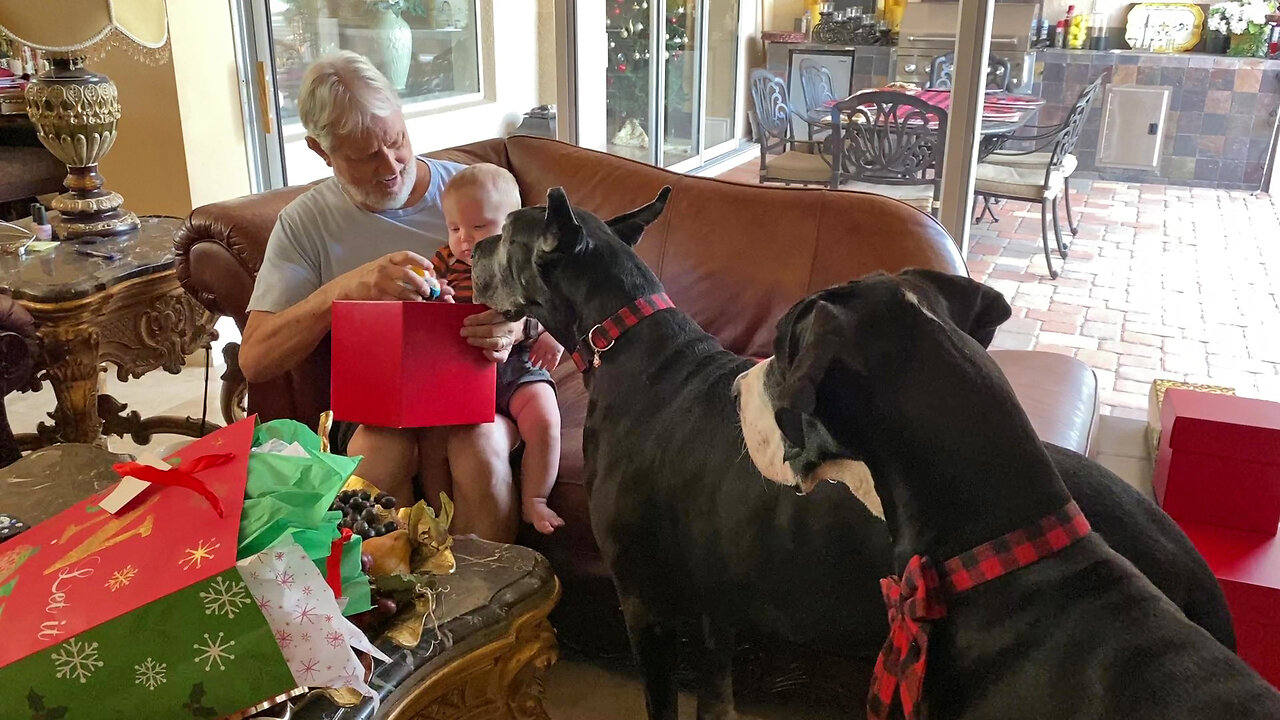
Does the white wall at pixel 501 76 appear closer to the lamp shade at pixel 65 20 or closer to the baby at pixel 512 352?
the lamp shade at pixel 65 20

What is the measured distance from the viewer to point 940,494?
884 mm

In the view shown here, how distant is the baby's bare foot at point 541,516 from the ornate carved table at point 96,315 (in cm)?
130

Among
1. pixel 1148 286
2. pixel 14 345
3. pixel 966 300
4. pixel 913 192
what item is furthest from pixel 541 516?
pixel 1148 286

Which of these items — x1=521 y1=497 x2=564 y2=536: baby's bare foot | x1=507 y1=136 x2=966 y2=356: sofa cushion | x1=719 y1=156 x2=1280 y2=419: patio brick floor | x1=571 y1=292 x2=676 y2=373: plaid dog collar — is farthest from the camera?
x1=719 y1=156 x2=1280 y2=419: patio brick floor

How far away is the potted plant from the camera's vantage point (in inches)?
105

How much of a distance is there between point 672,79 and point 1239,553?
4.51m

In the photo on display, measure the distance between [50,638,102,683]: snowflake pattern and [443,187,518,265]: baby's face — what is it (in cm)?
102

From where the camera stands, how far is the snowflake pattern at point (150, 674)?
0.98m

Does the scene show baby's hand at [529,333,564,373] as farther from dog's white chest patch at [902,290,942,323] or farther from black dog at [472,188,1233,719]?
dog's white chest patch at [902,290,942,323]

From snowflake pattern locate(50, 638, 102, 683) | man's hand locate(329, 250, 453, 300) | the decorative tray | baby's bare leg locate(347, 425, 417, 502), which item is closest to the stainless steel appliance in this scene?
the decorative tray

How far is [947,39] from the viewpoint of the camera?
2.57 m

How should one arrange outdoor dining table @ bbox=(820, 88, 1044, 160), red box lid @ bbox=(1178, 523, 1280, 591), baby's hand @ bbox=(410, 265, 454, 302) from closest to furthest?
red box lid @ bbox=(1178, 523, 1280, 591), baby's hand @ bbox=(410, 265, 454, 302), outdoor dining table @ bbox=(820, 88, 1044, 160)

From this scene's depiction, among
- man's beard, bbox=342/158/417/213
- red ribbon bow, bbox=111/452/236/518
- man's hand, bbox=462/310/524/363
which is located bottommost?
red ribbon bow, bbox=111/452/236/518

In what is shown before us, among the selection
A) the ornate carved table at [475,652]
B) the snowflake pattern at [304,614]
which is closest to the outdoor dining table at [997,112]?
the ornate carved table at [475,652]
